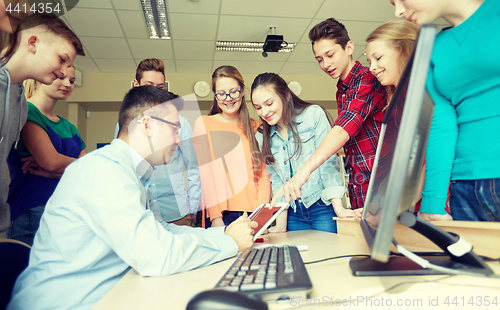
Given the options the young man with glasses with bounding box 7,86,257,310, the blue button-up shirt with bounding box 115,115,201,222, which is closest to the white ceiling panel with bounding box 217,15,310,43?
the blue button-up shirt with bounding box 115,115,201,222

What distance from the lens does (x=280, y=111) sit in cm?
155

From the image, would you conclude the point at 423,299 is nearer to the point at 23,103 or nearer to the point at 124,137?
the point at 124,137

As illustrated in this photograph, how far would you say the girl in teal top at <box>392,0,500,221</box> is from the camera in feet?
2.35

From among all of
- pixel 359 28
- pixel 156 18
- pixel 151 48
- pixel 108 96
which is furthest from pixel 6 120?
pixel 108 96

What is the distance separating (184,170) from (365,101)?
1.16 meters

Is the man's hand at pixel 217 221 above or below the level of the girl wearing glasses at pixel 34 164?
below

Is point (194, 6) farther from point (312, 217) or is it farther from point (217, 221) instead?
point (312, 217)

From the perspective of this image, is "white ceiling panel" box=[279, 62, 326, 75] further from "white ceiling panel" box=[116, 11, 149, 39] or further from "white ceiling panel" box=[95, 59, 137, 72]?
"white ceiling panel" box=[95, 59, 137, 72]

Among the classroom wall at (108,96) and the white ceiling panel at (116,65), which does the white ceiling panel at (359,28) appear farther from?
the white ceiling panel at (116,65)

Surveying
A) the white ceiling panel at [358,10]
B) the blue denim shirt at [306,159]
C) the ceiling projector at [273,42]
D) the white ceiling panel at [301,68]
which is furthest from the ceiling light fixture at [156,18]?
the blue denim shirt at [306,159]

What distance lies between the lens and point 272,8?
10.4ft

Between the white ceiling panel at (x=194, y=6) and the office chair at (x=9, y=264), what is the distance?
2.89 m

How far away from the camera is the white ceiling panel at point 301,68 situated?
4717 mm

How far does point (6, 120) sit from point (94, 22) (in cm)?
289
